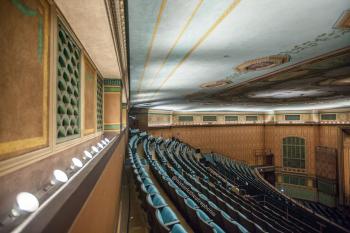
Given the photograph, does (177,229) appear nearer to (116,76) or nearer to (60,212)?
(60,212)

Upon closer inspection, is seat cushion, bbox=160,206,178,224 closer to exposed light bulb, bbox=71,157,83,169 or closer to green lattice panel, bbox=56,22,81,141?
exposed light bulb, bbox=71,157,83,169

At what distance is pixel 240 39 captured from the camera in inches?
125

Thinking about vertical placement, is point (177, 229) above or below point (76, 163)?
below

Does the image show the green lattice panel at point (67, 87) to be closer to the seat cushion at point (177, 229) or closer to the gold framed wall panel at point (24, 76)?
the gold framed wall panel at point (24, 76)

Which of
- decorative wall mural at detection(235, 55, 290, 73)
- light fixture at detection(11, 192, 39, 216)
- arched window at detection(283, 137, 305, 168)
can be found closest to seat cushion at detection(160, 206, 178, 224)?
light fixture at detection(11, 192, 39, 216)

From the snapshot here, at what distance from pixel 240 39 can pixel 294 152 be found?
1680cm

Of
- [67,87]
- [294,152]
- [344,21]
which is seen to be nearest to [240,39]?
[344,21]

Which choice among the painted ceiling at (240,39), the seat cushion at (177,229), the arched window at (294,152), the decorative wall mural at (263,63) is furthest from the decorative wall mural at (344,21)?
the arched window at (294,152)

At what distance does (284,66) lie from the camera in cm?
466

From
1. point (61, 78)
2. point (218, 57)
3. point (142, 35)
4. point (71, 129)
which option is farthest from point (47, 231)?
point (218, 57)

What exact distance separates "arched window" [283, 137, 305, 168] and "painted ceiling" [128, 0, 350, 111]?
12.6 meters

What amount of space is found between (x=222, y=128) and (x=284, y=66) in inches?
545

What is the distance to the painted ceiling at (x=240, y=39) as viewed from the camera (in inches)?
92.0

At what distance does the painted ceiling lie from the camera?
7.66 feet
